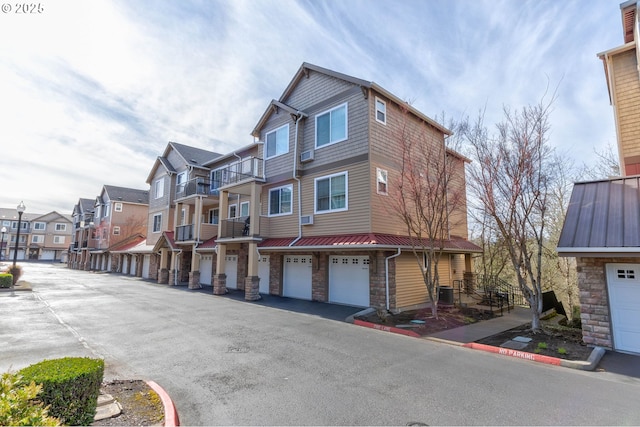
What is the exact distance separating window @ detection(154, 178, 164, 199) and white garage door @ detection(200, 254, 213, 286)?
920 centimetres

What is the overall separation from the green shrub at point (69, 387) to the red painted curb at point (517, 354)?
8.39m

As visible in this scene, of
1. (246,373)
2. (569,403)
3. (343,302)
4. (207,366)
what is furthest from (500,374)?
(343,302)

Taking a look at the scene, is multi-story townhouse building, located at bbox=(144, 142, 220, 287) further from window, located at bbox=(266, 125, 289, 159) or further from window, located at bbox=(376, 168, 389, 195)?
window, located at bbox=(376, 168, 389, 195)

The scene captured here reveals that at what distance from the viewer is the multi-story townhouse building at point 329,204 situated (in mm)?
13688

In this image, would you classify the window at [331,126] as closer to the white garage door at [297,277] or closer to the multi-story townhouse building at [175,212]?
the white garage door at [297,277]

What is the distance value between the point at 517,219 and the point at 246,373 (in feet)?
30.4

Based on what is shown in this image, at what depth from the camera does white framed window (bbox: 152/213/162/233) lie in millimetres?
29344

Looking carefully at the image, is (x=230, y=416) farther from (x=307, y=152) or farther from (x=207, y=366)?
(x=307, y=152)

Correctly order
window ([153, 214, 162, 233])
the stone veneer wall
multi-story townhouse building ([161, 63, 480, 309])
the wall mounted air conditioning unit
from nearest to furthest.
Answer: the stone veneer wall → multi-story townhouse building ([161, 63, 480, 309]) → the wall mounted air conditioning unit → window ([153, 214, 162, 233])

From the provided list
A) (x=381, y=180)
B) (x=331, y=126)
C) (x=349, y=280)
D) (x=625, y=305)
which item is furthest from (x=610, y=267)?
(x=331, y=126)

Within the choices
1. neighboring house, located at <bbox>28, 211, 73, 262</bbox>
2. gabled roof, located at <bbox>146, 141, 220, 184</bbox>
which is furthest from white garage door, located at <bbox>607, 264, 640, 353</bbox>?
neighboring house, located at <bbox>28, 211, 73, 262</bbox>

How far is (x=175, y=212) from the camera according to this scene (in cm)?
2559

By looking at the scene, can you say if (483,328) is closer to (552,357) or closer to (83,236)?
(552,357)

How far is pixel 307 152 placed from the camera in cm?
1625
